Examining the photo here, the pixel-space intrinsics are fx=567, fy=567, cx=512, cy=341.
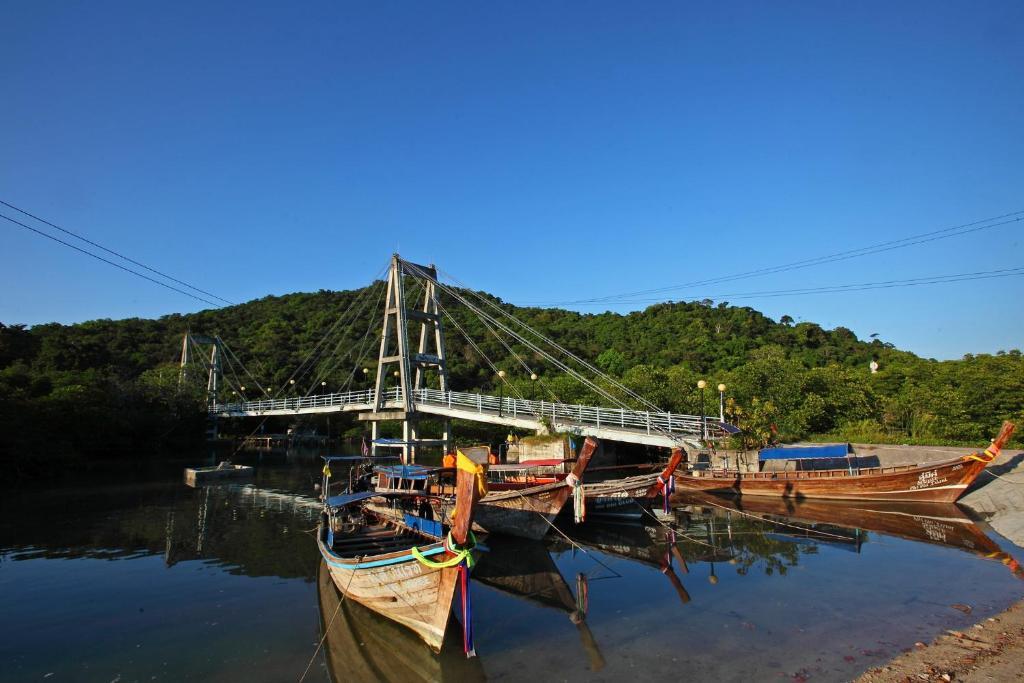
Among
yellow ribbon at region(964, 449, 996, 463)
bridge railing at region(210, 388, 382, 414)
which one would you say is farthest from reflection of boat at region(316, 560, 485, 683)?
bridge railing at region(210, 388, 382, 414)

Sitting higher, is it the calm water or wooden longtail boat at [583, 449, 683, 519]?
wooden longtail boat at [583, 449, 683, 519]

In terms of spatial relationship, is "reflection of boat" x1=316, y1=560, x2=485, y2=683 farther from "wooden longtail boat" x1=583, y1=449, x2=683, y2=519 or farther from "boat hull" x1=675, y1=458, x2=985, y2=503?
"boat hull" x1=675, y1=458, x2=985, y2=503

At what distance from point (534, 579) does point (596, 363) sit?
47.2 metres

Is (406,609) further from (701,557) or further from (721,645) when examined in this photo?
(701,557)

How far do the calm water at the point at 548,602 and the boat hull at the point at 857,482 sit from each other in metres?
1.38

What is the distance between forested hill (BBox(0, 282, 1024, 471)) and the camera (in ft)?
98.3

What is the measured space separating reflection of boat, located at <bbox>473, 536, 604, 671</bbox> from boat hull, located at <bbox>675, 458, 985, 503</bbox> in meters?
11.0

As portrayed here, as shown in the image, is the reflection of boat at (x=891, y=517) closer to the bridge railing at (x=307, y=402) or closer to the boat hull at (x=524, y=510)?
the boat hull at (x=524, y=510)

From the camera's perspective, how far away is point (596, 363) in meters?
59.7

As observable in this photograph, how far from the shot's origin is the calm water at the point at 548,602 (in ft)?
28.6

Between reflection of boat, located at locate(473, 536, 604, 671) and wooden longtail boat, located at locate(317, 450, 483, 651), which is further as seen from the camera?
reflection of boat, located at locate(473, 536, 604, 671)

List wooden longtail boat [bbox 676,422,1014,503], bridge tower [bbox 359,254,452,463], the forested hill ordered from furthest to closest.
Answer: bridge tower [bbox 359,254,452,463]
the forested hill
wooden longtail boat [bbox 676,422,1014,503]

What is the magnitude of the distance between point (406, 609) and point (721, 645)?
17.0 feet

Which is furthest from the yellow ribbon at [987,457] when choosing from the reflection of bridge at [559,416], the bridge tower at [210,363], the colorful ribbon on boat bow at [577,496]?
the bridge tower at [210,363]
